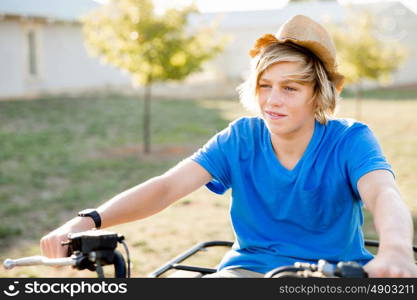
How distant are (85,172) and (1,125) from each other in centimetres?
567

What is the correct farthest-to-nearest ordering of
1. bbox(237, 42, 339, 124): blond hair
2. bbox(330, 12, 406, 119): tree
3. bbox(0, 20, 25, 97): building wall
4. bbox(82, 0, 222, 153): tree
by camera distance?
bbox(0, 20, 25, 97): building wall → bbox(330, 12, 406, 119): tree → bbox(82, 0, 222, 153): tree → bbox(237, 42, 339, 124): blond hair

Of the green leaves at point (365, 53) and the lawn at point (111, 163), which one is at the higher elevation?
the green leaves at point (365, 53)

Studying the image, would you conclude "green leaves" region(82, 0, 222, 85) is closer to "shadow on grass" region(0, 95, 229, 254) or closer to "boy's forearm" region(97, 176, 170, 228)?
"shadow on grass" region(0, 95, 229, 254)

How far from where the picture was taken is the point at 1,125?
14.7 m

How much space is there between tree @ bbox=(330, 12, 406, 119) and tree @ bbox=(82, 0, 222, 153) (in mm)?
7027

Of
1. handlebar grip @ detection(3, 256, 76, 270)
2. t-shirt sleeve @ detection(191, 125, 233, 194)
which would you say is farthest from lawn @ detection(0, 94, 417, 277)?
handlebar grip @ detection(3, 256, 76, 270)

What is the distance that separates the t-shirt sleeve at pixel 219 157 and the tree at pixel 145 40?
8512mm

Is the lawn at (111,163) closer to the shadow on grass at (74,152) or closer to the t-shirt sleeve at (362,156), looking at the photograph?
the shadow on grass at (74,152)

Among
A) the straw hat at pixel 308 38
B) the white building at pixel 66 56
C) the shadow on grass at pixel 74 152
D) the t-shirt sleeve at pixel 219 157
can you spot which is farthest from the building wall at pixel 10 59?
the straw hat at pixel 308 38

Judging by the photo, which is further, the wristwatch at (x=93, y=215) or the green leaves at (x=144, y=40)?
the green leaves at (x=144, y=40)

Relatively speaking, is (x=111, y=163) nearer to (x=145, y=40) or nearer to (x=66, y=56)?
(x=145, y=40)

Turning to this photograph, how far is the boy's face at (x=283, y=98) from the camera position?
2447 millimetres

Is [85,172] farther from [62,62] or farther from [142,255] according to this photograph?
[62,62]

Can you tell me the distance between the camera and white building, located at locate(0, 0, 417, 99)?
Answer: 20.7m
